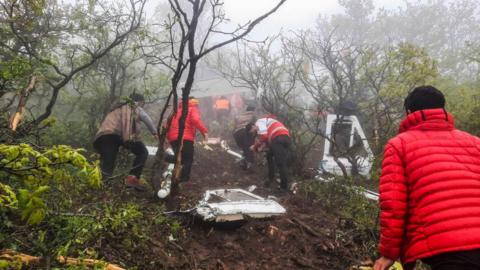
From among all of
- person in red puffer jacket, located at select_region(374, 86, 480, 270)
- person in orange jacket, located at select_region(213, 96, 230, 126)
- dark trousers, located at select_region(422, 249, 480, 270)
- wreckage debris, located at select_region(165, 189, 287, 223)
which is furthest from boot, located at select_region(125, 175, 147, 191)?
person in orange jacket, located at select_region(213, 96, 230, 126)

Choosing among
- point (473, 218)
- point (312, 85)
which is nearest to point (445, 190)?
point (473, 218)

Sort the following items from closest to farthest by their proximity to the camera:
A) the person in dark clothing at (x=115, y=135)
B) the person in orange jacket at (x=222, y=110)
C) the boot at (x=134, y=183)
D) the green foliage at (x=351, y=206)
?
the green foliage at (x=351, y=206), the boot at (x=134, y=183), the person in dark clothing at (x=115, y=135), the person in orange jacket at (x=222, y=110)

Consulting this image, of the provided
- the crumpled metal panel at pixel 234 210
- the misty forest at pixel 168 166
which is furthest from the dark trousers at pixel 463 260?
the crumpled metal panel at pixel 234 210

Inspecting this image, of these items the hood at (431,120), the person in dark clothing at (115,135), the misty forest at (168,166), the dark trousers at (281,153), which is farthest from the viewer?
the dark trousers at (281,153)

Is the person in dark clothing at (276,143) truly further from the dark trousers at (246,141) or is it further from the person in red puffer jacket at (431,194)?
the person in red puffer jacket at (431,194)

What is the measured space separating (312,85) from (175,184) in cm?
549

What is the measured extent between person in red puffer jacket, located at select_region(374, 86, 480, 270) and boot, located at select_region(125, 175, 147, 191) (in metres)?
4.11

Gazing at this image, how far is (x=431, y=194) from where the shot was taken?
7.14ft

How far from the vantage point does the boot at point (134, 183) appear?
18.7 ft

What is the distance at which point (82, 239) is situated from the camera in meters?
3.25

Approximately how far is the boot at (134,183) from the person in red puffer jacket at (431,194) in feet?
13.5

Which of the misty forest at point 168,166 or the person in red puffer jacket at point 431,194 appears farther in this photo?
the misty forest at point 168,166

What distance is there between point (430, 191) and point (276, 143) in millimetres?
4959

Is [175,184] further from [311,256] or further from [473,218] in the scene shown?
[473,218]
